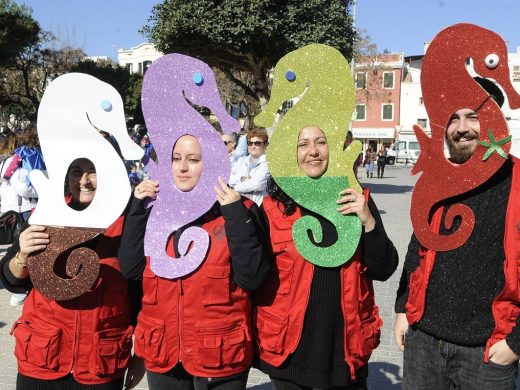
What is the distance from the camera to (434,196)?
235 centimetres

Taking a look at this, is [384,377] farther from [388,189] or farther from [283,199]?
[388,189]

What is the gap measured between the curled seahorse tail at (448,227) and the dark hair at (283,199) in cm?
55

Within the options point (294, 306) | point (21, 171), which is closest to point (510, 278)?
point (294, 306)

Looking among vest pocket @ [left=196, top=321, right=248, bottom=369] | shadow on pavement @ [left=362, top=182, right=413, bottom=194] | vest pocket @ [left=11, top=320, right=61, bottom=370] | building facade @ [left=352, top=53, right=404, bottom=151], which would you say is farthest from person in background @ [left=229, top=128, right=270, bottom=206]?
building facade @ [left=352, top=53, right=404, bottom=151]

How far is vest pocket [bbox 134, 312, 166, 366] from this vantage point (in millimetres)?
2301

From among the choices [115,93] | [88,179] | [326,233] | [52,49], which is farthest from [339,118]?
[52,49]

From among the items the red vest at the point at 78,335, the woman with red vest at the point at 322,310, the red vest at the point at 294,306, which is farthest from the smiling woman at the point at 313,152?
the red vest at the point at 78,335

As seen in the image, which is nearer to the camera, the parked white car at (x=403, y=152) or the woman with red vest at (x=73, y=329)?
the woman with red vest at (x=73, y=329)

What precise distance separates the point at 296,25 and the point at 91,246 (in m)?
9.94

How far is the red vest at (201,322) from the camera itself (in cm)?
226

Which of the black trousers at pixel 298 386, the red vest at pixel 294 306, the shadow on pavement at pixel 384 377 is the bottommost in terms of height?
the shadow on pavement at pixel 384 377

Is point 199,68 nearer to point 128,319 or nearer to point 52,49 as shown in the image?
point 128,319

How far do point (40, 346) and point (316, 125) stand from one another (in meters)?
1.53

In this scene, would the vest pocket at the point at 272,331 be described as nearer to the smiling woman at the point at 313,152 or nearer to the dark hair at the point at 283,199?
the dark hair at the point at 283,199
